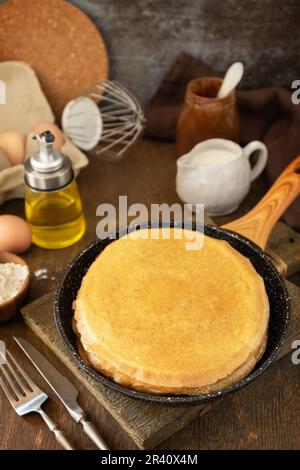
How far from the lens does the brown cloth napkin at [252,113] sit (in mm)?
1424

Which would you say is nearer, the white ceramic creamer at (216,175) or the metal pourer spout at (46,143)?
the metal pourer spout at (46,143)

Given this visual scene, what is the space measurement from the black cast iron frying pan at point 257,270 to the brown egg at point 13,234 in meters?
0.22

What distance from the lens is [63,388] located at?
0.98m

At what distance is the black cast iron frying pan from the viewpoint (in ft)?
2.73

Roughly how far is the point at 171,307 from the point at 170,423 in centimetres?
18

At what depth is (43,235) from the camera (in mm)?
1263

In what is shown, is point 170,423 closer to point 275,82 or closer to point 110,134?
point 110,134

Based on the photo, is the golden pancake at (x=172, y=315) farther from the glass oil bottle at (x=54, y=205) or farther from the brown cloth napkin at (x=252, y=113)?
the brown cloth napkin at (x=252, y=113)

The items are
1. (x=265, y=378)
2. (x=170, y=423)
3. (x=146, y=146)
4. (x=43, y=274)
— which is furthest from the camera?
(x=146, y=146)

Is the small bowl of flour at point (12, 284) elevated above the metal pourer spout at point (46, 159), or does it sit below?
below

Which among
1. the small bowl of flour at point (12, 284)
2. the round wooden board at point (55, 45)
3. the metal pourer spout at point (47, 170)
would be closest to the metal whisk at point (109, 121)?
the round wooden board at point (55, 45)

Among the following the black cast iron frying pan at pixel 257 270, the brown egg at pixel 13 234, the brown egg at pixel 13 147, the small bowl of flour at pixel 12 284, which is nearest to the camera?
the black cast iron frying pan at pixel 257 270
